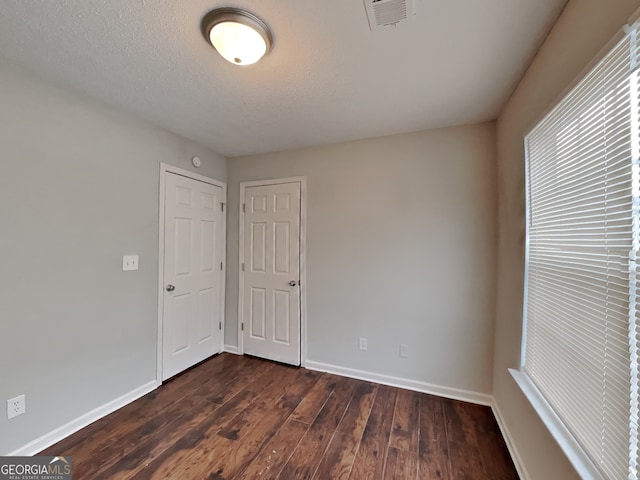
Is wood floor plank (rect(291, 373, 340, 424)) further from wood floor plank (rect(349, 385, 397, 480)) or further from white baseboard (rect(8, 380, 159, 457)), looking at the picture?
white baseboard (rect(8, 380, 159, 457))

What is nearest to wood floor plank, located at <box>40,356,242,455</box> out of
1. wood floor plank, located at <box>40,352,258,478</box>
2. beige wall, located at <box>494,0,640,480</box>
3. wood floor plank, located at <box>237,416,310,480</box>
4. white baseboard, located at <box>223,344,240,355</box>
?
wood floor plank, located at <box>40,352,258,478</box>

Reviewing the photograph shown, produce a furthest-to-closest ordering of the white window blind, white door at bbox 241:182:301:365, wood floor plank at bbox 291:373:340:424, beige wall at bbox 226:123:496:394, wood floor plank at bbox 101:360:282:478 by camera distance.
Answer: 1. white door at bbox 241:182:301:365
2. beige wall at bbox 226:123:496:394
3. wood floor plank at bbox 291:373:340:424
4. wood floor plank at bbox 101:360:282:478
5. the white window blind

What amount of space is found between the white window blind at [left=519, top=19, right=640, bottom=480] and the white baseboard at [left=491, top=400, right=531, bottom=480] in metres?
0.51

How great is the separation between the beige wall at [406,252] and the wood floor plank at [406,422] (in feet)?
0.68

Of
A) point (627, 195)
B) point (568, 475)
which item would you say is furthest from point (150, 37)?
point (568, 475)

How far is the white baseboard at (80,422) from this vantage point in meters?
1.62

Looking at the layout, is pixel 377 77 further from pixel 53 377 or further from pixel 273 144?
pixel 53 377

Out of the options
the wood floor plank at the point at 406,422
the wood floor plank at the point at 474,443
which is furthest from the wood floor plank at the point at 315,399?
the wood floor plank at the point at 474,443

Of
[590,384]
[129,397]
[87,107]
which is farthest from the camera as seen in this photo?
[129,397]

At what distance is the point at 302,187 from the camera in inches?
113

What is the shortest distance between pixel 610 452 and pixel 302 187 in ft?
8.79

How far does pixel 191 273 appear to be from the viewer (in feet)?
9.13

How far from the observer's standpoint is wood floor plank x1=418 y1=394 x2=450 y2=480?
1.55 meters

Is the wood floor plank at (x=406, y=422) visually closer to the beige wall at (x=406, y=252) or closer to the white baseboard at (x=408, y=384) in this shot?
the white baseboard at (x=408, y=384)
